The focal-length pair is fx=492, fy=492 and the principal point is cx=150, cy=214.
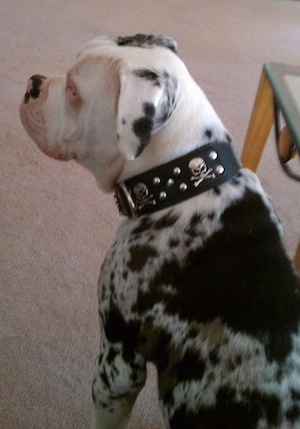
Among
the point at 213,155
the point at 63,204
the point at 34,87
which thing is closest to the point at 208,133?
the point at 213,155

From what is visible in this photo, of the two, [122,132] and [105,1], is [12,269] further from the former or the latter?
[105,1]

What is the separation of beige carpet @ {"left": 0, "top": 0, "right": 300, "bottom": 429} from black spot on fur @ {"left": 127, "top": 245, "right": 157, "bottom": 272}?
590 millimetres

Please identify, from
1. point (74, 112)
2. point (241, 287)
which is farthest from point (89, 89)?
point (241, 287)

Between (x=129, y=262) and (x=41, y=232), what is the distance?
90 centimetres

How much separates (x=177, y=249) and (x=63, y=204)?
1.07 metres

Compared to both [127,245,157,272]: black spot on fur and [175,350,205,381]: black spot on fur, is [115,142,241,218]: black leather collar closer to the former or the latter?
[127,245,157,272]: black spot on fur

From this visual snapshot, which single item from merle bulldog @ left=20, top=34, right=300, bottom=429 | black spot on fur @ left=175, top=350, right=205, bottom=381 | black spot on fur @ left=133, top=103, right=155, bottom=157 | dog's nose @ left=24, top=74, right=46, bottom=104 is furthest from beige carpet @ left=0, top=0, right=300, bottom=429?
black spot on fur @ left=133, top=103, right=155, bottom=157

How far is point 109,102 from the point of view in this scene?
3.20 feet

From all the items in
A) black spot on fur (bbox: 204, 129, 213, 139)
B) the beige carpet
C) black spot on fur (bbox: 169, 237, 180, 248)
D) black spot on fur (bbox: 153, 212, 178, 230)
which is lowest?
the beige carpet

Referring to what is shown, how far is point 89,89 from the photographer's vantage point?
99cm

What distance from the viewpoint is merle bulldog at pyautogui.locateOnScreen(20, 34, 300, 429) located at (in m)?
0.88

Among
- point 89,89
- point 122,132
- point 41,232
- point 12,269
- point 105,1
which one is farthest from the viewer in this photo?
point 105,1

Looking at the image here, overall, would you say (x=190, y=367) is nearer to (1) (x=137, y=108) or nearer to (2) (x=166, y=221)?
(2) (x=166, y=221)

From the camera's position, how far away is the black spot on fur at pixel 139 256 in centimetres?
99
